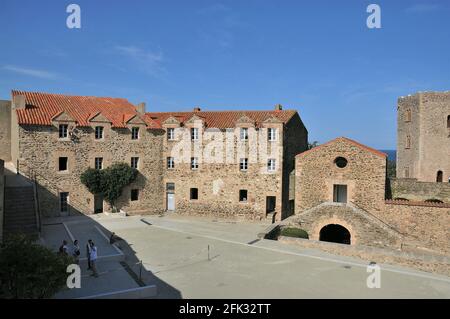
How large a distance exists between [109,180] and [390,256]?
850 inches

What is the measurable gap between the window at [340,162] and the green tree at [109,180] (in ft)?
55.6

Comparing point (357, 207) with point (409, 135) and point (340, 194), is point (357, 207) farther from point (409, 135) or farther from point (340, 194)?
point (409, 135)

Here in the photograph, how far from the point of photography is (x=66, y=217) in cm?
2870

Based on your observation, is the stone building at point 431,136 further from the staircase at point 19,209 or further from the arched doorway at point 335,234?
the staircase at point 19,209

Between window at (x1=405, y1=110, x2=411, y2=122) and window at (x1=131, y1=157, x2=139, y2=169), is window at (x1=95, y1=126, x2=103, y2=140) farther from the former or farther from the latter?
window at (x1=405, y1=110, x2=411, y2=122)

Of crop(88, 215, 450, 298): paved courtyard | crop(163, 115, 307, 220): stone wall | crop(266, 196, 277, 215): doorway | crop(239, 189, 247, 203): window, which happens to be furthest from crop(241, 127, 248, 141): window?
crop(88, 215, 450, 298): paved courtyard

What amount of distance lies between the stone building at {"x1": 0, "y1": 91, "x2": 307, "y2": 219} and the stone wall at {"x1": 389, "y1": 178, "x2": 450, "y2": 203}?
29.7ft

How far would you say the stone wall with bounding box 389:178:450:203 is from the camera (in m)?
29.1

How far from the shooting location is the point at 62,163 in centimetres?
2909

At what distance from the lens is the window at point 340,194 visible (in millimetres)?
28234

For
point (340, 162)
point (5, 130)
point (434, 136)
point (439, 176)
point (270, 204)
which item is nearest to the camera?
point (340, 162)

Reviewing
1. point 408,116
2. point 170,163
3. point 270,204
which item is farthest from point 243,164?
point 408,116

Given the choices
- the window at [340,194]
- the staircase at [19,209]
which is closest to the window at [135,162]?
the staircase at [19,209]
